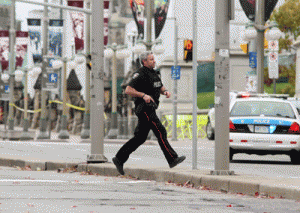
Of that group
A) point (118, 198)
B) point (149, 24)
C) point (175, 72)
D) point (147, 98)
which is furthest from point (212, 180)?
point (175, 72)

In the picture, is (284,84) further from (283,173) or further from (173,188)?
(173,188)

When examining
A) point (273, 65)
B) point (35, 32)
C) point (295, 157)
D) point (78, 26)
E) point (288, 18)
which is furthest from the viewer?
point (288, 18)

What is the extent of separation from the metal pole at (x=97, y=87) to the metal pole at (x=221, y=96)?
3563mm

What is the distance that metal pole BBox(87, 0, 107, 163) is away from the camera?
14.4 meters

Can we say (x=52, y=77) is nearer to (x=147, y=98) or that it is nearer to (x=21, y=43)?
(x=21, y=43)

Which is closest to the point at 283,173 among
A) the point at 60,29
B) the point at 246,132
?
the point at 246,132

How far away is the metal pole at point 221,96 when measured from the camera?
37.4 ft

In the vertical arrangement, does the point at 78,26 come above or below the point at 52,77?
above

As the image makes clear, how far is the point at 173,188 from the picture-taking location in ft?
35.5

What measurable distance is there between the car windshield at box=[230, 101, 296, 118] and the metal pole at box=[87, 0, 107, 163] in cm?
387

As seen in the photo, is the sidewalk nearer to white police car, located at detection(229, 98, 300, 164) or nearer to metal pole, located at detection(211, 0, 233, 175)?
metal pole, located at detection(211, 0, 233, 175)

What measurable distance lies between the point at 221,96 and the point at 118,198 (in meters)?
2.95

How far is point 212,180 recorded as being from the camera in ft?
35.3

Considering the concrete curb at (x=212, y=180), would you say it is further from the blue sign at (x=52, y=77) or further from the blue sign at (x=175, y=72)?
the blue sign at (x=52, y=77)
